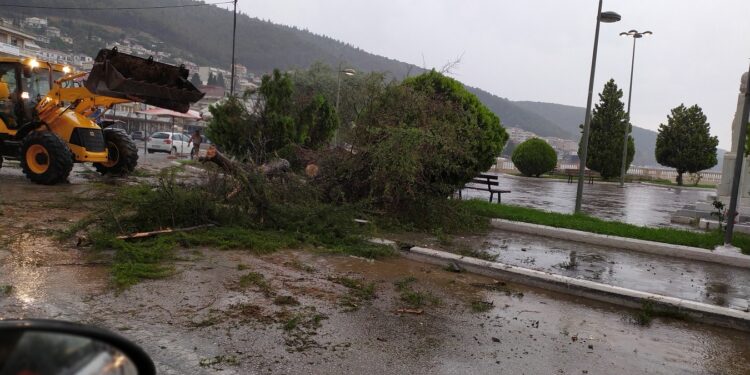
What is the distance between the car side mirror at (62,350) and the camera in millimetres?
1142

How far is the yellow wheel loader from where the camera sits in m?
11.6

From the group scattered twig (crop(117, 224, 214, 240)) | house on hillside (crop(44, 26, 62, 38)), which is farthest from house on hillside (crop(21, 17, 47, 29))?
scattered twig (crop(117, 224, 214, 240))

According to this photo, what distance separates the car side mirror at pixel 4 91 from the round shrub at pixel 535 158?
2637 cm

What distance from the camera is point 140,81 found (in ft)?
38.1

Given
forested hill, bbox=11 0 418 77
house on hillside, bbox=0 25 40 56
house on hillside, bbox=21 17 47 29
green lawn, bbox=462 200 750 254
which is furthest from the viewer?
forested hill, bbox=11 0 418 77

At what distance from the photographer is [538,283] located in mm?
6312

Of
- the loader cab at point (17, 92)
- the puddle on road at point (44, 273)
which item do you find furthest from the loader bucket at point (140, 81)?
the puddle on road at point (44, 273)

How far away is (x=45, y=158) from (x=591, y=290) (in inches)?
451

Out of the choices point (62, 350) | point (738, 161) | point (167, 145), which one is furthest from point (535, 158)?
point (62, 350)

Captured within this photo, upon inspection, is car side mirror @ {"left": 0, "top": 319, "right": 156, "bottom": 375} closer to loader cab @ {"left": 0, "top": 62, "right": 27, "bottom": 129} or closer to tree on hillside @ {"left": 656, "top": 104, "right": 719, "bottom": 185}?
loader cab @ {"left": 0, "top": 62, "right": 27, "bottom": 129}

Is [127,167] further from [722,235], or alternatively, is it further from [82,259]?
[722,235]

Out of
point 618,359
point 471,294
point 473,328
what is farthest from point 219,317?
point 618,359

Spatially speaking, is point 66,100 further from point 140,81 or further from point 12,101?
point 140,81

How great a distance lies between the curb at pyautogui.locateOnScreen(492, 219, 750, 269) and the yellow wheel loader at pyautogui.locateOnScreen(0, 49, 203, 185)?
7.75 metres
